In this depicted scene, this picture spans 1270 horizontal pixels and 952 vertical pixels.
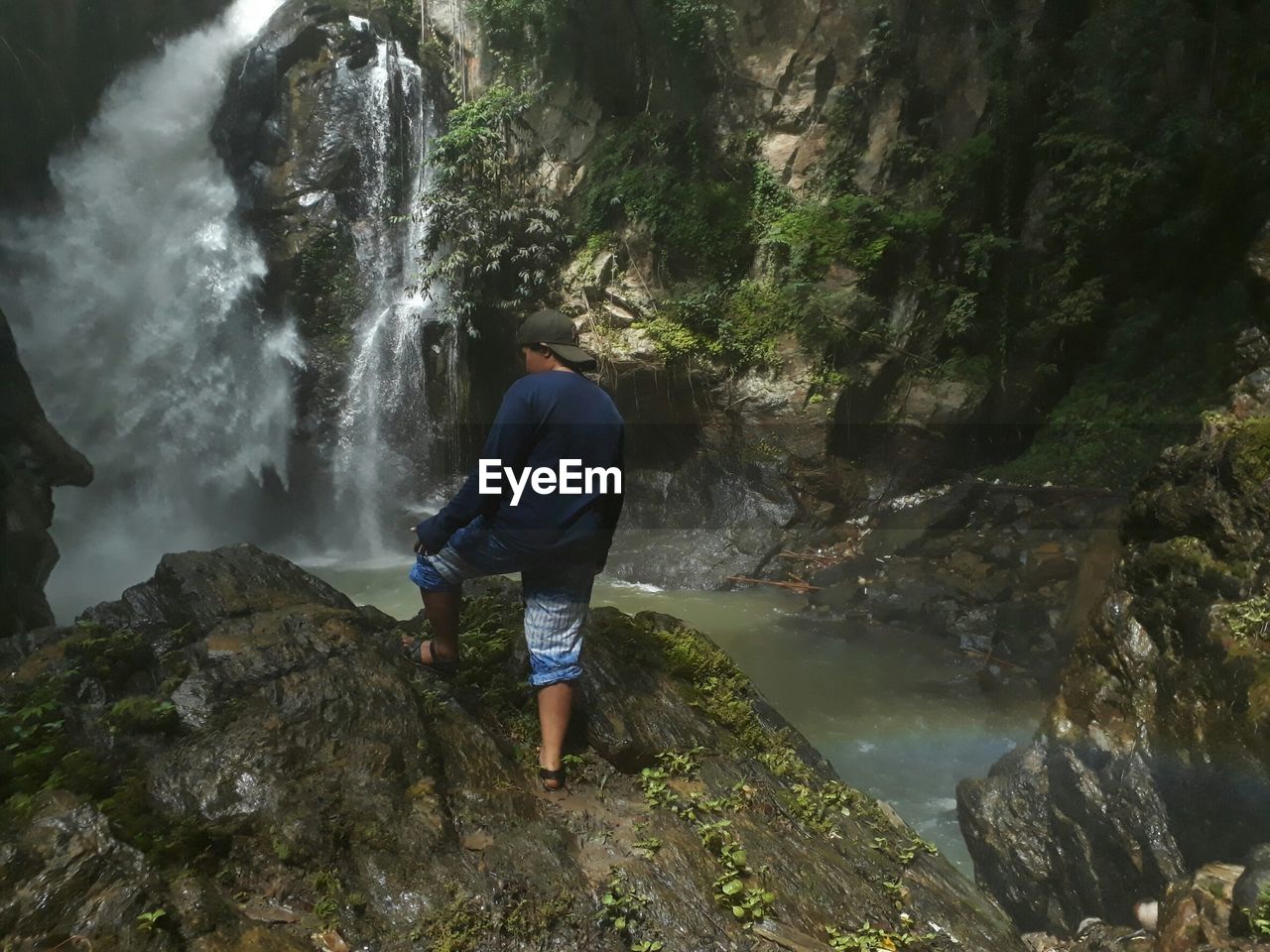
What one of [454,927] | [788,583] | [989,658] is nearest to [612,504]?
[454,927]

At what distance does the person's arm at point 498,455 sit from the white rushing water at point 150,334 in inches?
401

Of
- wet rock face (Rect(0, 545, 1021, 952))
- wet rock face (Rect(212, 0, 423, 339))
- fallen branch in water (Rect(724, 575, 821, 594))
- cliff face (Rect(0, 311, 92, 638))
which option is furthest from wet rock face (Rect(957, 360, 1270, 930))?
wet rock face (Rect(212, 0, 423, 339))

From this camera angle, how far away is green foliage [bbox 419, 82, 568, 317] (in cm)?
1270

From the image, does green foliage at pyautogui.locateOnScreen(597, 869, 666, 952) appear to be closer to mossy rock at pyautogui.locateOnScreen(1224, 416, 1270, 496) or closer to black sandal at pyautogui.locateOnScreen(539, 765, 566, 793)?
black sandal at pyautogui.locateOnScreen(539, 765, 566, 793)

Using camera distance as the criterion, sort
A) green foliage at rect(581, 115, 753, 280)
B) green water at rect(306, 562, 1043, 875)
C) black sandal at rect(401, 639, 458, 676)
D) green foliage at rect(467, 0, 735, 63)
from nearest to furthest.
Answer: black sandal at rect(401, 639, 458, 676), green water at rect(306, 562, 1043, 875), green foliage at rect(581, 115, 753, 280), green foliage at rect(467, 0, 735, 63)

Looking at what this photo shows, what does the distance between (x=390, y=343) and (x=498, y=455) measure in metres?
12.5

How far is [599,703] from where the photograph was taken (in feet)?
10.5

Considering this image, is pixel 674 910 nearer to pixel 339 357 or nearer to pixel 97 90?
pixel 339 357

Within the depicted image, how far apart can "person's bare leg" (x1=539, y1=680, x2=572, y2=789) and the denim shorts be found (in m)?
0.04

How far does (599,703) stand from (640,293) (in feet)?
32.6

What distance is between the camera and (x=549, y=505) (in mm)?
2748

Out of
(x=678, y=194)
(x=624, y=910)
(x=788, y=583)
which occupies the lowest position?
(x=788, y=583)

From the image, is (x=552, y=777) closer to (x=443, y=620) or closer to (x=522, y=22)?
(x=443, y=620)

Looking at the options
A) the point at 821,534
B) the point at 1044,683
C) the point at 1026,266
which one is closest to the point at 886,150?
the point at 1026,266
